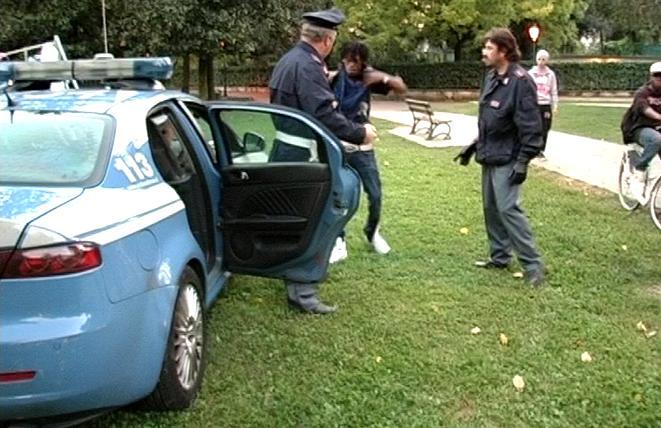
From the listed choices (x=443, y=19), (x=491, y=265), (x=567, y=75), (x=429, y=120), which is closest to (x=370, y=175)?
(x=491, y=265)

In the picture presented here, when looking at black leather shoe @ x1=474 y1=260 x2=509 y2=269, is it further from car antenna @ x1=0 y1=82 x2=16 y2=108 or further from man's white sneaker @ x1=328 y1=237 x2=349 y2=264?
car antenna @ x1=0 y1=82 x2=16 y2=108

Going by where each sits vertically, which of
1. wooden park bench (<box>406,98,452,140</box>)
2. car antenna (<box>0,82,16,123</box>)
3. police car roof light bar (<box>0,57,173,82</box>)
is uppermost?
police car roof light bar (<box>0,57,173,82</box>)

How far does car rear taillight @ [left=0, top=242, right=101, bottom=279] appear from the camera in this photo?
295 centimetres

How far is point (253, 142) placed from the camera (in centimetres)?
541

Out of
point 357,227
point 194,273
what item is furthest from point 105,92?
point 357,227

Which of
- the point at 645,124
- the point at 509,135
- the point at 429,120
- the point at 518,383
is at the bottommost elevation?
the point at 429,120

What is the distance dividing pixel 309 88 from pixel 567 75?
110 ft

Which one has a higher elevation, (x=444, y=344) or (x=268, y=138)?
(x=268, y=138)

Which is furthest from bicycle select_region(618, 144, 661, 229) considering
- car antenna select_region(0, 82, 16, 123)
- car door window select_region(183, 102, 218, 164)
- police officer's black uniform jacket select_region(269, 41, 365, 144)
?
car antenna select_region(0, 82, 16, 123)

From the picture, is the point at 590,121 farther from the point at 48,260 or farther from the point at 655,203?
the point at 48,260

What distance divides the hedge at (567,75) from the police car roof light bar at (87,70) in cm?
3308

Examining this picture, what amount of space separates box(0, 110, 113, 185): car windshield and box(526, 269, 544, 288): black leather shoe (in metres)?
3.45

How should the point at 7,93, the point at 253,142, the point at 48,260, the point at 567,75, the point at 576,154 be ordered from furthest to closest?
1. the point at 567,75
2. the point at 576,154
3. the point at 253,142
4. the point at 7,93
5. the point at 48,260

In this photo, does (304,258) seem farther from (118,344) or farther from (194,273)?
(118,344)
